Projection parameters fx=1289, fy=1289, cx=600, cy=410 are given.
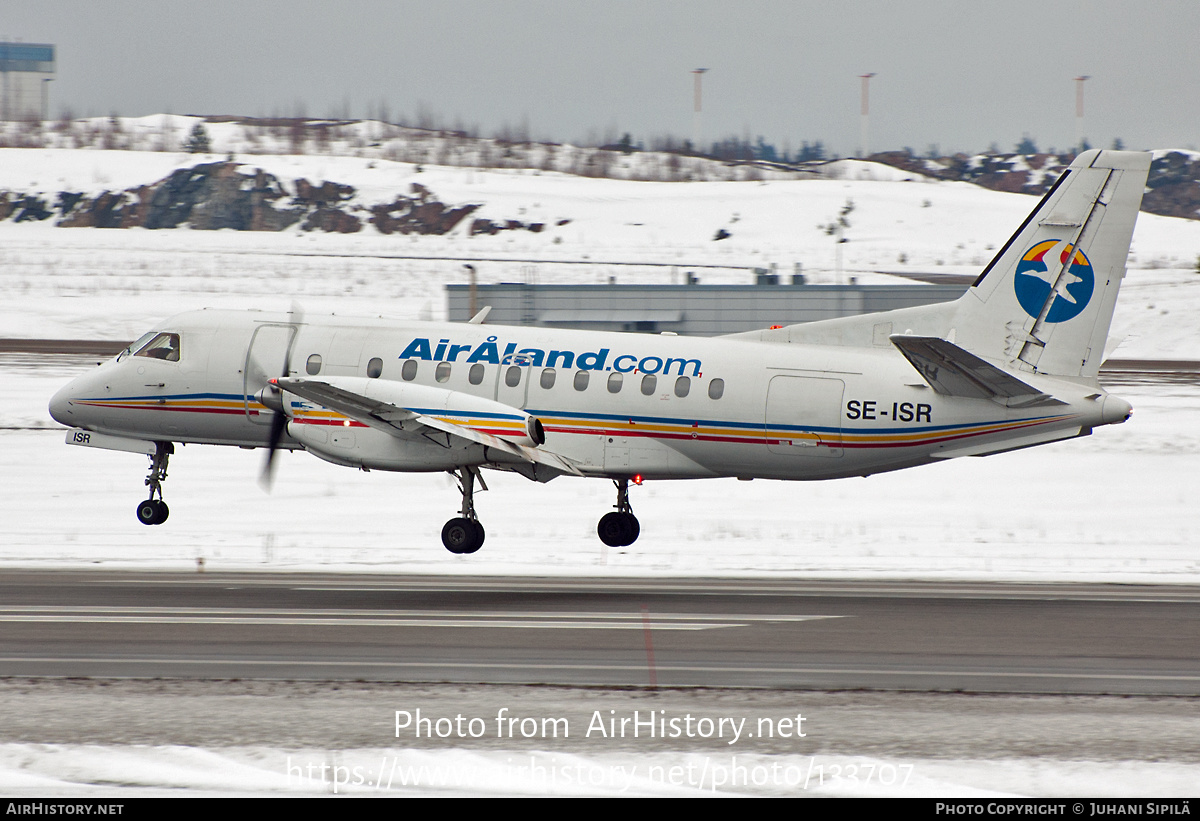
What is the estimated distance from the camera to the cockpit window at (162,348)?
2353cm

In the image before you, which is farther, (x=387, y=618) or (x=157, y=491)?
(x=157, y=491)

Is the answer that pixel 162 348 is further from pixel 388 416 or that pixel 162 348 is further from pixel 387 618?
pixel 387 618

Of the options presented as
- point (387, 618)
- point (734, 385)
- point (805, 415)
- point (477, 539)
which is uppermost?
point (734, 385)

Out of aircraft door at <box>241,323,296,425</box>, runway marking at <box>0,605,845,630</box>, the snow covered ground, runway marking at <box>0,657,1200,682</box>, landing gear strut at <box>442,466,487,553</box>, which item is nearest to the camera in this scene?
the snow covered ground

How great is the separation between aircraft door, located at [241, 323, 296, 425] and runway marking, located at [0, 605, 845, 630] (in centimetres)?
628

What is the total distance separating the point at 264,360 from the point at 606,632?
9819 millimetres

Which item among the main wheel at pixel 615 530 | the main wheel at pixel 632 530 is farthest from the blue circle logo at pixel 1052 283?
the main wheel at pixel 615 530

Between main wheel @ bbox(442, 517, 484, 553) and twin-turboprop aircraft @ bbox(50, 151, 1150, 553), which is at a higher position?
twin-turboprop aircraft @ bbox(50, 151, 1150, 553)

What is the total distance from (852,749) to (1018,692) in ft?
8.94

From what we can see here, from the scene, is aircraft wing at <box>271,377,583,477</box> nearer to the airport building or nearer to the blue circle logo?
the blue circle logo

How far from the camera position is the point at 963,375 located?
19656 mm

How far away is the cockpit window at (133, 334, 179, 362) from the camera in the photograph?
77.2ft

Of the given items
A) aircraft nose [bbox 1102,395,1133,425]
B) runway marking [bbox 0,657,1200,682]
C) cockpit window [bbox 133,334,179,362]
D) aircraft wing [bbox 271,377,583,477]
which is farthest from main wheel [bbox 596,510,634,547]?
runway marking [bbox 0,657,1200,682]

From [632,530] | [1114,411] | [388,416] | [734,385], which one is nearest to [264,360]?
[388,416]
